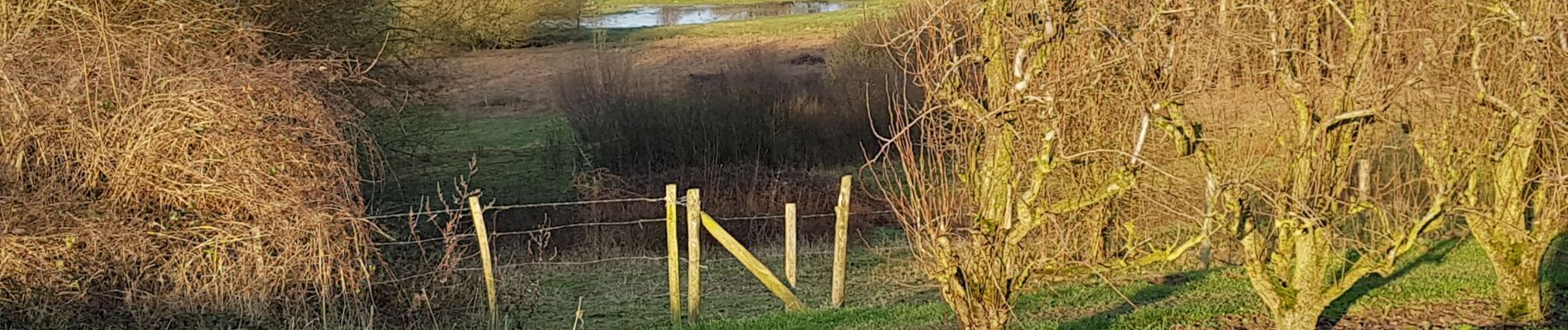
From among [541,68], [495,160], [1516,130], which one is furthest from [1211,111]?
[541,68]

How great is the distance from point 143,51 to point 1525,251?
7.31 metres

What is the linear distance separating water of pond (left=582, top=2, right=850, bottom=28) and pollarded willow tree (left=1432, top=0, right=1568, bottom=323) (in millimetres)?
34234

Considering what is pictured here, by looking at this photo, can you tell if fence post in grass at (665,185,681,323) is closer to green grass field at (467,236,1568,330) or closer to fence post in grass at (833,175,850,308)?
green grass field at (467,236,1568,330)

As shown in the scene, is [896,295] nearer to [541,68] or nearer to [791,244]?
[791,244]

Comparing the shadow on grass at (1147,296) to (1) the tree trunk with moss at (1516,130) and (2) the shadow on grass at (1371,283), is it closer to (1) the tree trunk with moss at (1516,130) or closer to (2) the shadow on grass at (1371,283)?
(2) the shadow on grass at (1371,283)

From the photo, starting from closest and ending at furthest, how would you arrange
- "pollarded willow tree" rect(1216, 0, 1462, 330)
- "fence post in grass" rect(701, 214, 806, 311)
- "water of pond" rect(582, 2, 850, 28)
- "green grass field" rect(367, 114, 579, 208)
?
1. "pollarded willow tree" rect(1216, 0, 1462, 330)
2. "fence post in grass" rect(701, 214, 806, 311)
3. "green grass field" rect(367, 114, 579, 208)
4. "water of pond" rect(582, 2, 850, 28)

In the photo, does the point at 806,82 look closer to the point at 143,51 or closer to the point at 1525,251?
the point at 143,51

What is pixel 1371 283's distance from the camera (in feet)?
30.1

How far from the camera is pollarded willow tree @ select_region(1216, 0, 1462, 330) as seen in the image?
5594 mm

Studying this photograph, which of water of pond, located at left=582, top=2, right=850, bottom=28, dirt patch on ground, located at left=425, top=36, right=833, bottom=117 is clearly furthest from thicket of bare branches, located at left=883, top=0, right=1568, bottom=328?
water of pond, located at left=582, top=2, right=850, bottom=28

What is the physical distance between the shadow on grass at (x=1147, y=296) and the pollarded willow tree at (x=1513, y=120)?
70.9 inches

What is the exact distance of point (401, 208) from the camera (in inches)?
551

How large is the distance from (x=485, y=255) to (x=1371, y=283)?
5.19 m

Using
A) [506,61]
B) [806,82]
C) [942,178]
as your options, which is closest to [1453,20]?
[942,178]
